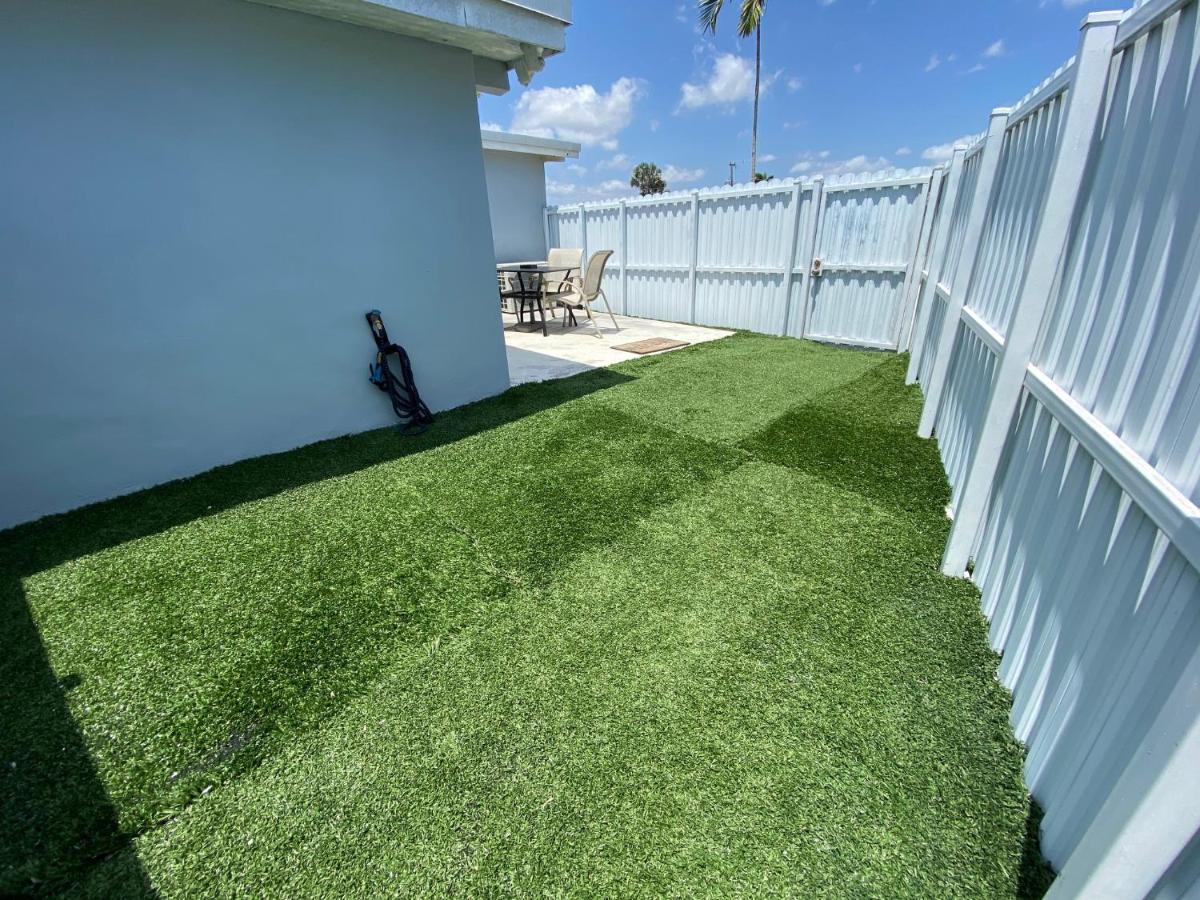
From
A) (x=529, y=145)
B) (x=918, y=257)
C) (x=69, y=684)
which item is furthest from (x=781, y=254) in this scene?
(x=69, y=684)

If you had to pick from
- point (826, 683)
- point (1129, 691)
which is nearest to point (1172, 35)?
point (1129, 691)

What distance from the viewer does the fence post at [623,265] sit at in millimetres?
7857

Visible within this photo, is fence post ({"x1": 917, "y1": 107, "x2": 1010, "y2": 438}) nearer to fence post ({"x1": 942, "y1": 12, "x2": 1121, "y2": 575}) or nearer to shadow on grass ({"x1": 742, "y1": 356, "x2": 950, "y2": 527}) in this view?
shadow on grass ({"x1": 742, "y1": 356, "x2": 950, "y2": 527})

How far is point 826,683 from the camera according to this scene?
1562mm

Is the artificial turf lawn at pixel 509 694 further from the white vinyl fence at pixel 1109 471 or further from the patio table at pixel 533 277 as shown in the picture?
the patio table at pixel 533 277

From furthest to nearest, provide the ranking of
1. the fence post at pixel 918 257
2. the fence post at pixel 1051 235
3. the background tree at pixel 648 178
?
the background tree at pixel 648 178 < the fence post at pixel 918 257 < the fence post at pixel 1051 235

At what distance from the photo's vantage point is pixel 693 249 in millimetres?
7145

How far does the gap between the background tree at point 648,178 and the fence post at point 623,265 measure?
3409 centimetres

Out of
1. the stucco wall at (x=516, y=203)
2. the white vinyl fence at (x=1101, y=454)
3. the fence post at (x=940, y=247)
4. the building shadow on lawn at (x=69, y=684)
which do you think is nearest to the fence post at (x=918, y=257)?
the fence post at (x=940, y=247)

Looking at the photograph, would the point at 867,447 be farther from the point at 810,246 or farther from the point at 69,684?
the point at 69,684

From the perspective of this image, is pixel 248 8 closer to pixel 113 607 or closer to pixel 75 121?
pixel 75 121

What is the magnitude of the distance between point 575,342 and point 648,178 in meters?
37.3

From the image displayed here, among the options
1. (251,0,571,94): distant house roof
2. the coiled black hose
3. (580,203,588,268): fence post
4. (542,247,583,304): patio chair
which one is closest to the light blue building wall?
(580,203,588,268): fence post

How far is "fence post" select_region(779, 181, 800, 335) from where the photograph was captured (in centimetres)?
593
